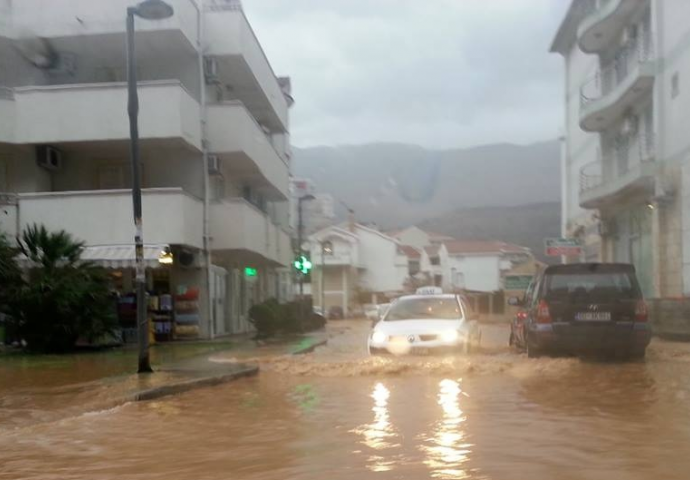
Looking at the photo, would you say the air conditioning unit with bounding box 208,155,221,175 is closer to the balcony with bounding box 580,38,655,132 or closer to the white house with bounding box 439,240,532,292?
the balcony with bounding box 580,38,655,132

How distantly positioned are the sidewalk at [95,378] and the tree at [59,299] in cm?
56

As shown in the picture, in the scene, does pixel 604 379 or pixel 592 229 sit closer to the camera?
pixel 604 379

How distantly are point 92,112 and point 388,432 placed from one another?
51.7ft

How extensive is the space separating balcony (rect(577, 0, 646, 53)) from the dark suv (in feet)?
51.1

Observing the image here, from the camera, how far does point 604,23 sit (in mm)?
28391

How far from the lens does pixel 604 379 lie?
11.8m

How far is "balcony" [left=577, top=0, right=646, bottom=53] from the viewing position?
27016 millimetres

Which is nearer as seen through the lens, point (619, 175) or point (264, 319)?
point (264, 319)

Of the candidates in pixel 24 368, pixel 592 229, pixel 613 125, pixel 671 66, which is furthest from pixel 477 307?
pixel 24 368

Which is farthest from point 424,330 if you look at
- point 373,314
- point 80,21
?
point 80,21

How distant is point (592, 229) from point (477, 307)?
1580 cm

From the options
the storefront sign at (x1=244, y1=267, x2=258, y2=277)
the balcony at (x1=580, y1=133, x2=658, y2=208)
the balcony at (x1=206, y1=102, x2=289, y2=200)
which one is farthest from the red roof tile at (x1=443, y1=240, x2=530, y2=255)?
the balcony at (x1=206, y1=102, x2=289, y2=200)

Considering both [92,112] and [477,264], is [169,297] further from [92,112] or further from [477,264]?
[477,264]

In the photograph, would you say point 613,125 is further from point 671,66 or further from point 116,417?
point 116,417
